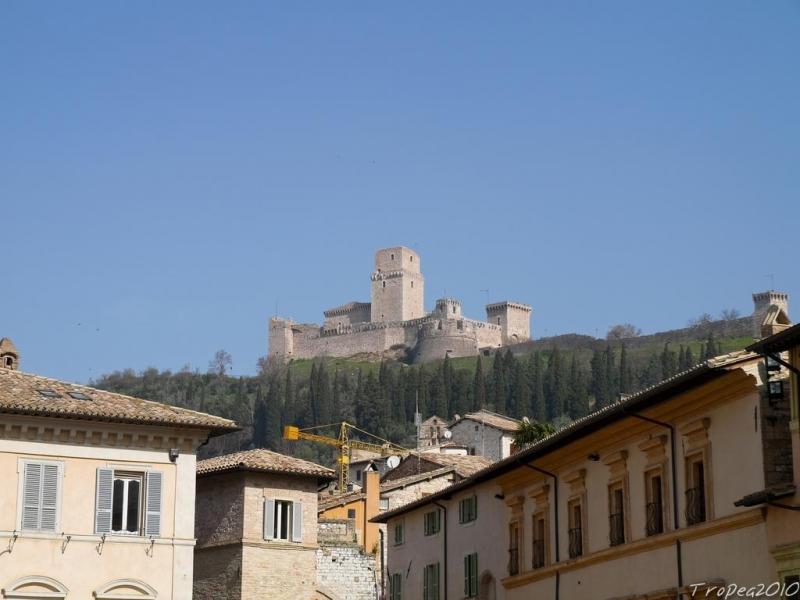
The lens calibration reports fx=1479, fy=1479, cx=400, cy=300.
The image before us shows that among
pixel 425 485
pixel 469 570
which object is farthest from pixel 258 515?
pixel 425 485

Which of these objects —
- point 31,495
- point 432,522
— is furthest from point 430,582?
point 31,495

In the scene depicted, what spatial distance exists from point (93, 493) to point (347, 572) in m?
24.9

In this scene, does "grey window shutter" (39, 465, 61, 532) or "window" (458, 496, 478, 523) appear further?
"window" (458, 496, 478, 523)

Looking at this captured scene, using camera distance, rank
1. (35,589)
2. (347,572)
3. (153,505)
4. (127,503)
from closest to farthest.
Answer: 1. (35,589)
2. (127,503)
3. (153,505)
4. (347,572)

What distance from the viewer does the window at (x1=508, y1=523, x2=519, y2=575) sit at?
4000 cm

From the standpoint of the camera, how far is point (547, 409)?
18050 centimetres

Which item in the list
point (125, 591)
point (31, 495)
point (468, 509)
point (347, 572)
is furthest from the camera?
point (347, 572)

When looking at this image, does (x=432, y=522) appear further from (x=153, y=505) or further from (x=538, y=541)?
(x=153, y=505)

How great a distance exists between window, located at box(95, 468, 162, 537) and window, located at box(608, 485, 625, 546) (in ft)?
34.9

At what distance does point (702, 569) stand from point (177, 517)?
1338 cm

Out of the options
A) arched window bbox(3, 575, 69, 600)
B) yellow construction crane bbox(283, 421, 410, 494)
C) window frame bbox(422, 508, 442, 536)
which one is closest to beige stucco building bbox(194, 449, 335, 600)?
window frame bbox(422, 508, 442, 536)

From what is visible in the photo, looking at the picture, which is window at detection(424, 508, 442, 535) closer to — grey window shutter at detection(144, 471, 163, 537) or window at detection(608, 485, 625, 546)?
grey window shutter at detection(144, 471, 163, 537)

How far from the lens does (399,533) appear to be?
5094 centimetres

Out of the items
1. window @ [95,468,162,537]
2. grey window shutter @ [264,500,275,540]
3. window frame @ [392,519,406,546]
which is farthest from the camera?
window frame @ [392,519,406,546]
